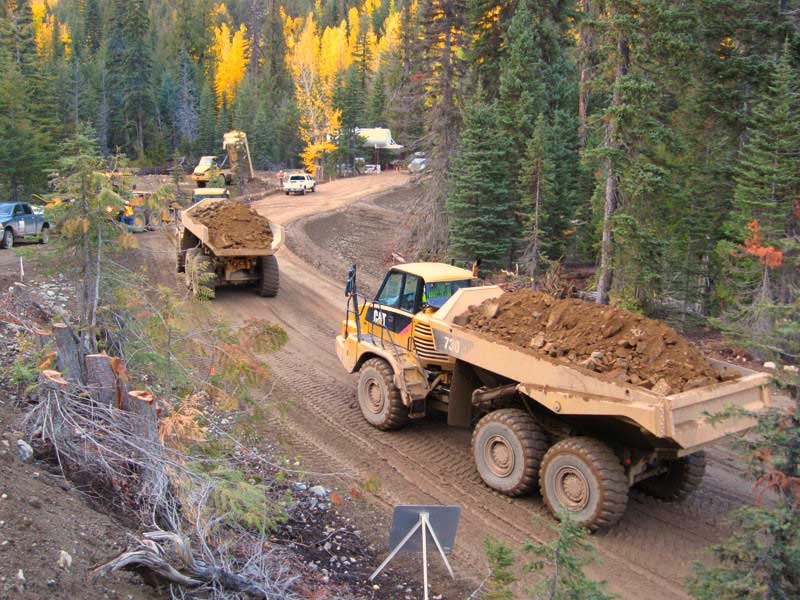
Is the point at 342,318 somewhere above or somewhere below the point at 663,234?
below

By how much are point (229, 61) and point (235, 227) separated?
295 ft

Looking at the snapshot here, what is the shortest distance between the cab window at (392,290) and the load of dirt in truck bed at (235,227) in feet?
23.8

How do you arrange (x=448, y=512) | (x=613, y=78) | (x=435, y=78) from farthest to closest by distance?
(x=435, y=78) → (x=613, y=78) → (x=448, y=512)

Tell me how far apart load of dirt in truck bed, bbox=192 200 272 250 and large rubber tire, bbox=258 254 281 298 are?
27.7 inches

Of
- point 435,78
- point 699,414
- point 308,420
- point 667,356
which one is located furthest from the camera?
point 435,78

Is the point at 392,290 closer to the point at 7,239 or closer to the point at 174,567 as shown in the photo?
the point at 174,567

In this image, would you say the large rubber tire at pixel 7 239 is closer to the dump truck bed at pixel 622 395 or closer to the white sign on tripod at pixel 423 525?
the dump truck bed at pixel 622 395

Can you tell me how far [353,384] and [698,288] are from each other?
1258cm

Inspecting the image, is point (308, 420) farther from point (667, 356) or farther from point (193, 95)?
point (193, 95)

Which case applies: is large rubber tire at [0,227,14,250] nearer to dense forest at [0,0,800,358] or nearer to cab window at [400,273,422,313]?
dense forest at [0,0,800,358]

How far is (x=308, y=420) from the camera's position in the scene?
10758mm

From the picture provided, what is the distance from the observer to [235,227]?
17531mm

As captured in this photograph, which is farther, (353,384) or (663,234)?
(663,234)

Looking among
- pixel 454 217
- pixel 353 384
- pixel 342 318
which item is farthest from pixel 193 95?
pixel 353 384
